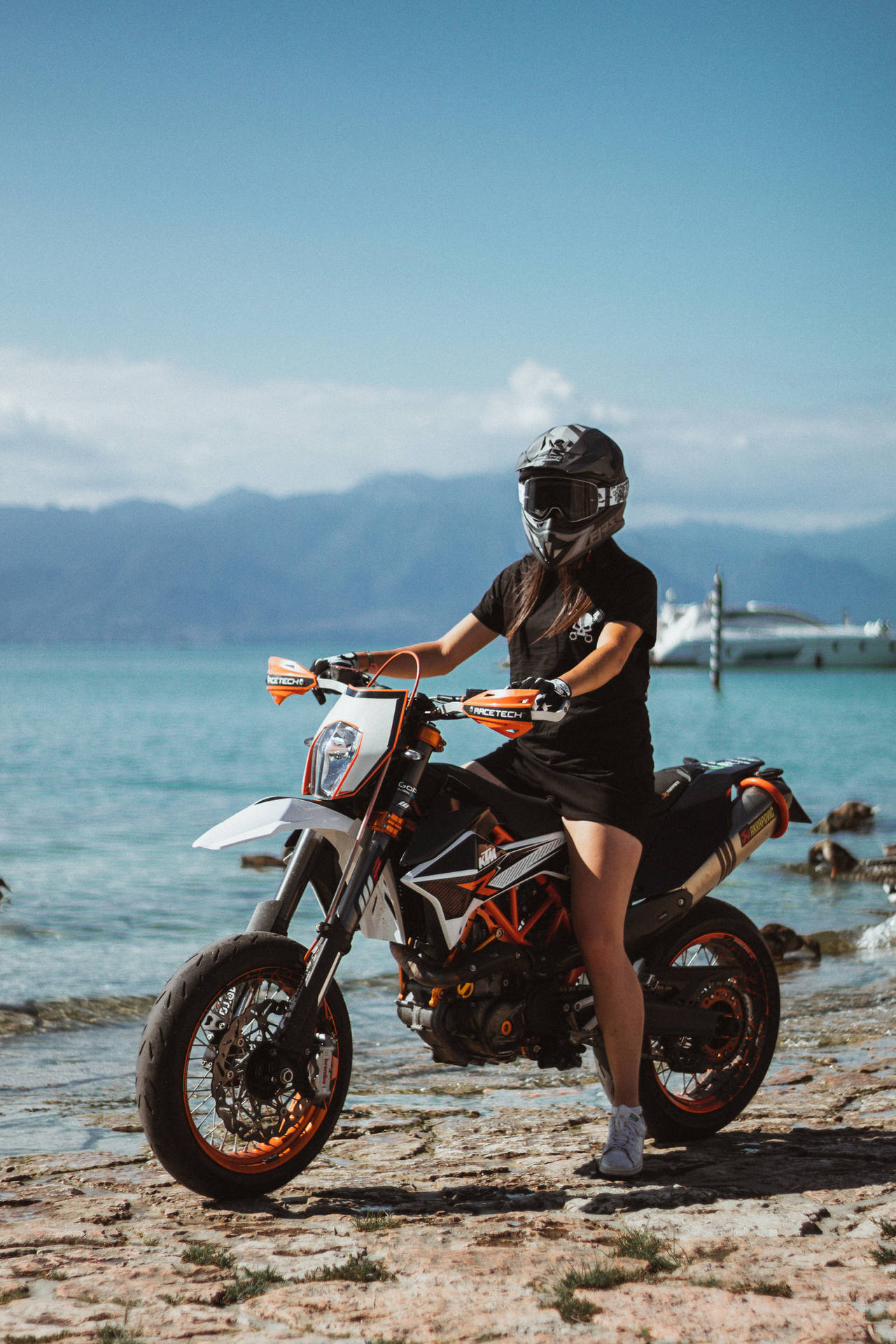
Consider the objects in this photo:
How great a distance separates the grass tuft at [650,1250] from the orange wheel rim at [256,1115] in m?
1.05

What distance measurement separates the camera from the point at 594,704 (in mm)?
4676

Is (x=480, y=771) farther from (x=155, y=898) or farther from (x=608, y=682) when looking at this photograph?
(x=155, y=898)

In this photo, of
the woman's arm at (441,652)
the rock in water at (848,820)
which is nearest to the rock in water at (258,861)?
the rock in water at (848,820)

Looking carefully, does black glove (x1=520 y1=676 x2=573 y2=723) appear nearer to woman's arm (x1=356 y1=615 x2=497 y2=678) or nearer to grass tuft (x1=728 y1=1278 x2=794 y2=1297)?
woman's arm (x1=356 y1=615 x2=497 y2=678)

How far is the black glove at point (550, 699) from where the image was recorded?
400cm

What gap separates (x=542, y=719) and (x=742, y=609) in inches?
5864

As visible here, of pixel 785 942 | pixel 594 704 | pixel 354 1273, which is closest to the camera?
pixel 354 1273

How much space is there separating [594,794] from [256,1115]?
4.89 ft

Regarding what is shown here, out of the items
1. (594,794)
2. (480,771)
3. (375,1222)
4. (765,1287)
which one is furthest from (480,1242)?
(480,771)

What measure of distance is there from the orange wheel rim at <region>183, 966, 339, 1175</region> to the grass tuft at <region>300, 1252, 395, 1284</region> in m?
0.65

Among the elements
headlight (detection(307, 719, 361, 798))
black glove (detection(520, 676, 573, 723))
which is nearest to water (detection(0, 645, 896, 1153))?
headlight (detection(307, 719, 361, 798))

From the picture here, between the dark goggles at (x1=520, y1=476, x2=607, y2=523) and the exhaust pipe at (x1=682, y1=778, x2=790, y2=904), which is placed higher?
the dark goggles at (x1=520, y1=476, x2=607, y2=523)

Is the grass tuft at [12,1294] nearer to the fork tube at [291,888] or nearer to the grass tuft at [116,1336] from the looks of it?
the grass tuft at [116,1336]

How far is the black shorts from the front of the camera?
4.59 m
